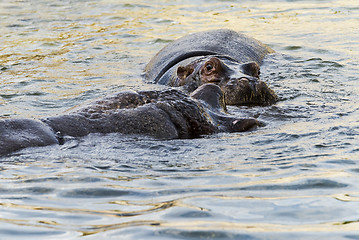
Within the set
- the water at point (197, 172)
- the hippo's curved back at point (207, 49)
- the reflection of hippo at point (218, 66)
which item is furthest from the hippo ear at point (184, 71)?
the water at point (197, 172)

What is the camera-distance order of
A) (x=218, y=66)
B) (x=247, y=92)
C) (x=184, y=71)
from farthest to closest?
(x=184, y=71), (x=218, y=66), (x=247, y=92)

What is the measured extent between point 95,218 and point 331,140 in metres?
2.69

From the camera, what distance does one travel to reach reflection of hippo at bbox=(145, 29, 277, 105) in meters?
7.77

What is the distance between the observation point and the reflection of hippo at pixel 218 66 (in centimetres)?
777

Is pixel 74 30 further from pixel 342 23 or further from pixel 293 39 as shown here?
pixel 342 23

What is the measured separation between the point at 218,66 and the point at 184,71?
79cm

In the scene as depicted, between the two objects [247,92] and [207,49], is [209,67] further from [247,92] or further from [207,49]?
[207,49]

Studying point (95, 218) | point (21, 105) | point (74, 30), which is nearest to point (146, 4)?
point (74, 30)

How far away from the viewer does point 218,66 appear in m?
8.13

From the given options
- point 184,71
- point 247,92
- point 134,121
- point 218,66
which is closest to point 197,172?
point 134,121

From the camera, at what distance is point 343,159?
16.1 feet

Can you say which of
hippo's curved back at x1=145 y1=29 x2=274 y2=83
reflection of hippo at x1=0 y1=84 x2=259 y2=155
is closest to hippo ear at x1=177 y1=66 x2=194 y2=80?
hippo's curved back at x1=145 y1=29 x2=274 y2=83

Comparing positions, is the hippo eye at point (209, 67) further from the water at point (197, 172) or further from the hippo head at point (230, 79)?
the water at point (197, 172)

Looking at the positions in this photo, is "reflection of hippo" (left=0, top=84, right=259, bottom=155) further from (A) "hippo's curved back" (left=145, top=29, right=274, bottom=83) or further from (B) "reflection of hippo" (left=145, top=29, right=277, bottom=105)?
(A) "hippo's curved back" (left=145, top=29, right=274, bottom=83)
